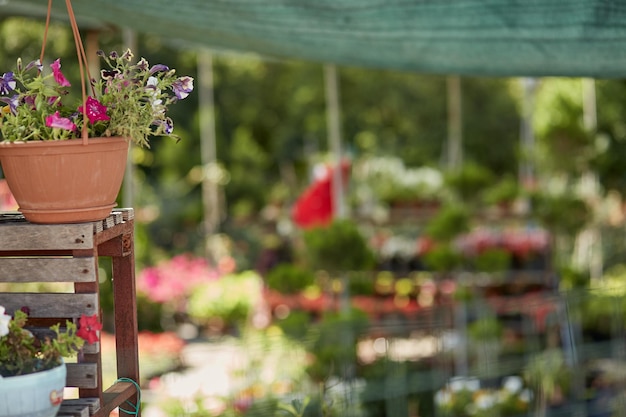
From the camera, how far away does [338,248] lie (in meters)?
4.29

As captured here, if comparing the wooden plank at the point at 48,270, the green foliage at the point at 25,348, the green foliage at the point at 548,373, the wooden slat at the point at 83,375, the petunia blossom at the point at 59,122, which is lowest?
the green foliage at the point at 548,373

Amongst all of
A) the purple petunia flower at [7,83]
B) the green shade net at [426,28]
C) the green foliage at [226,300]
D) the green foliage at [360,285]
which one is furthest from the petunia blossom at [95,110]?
the green foliage at [226,300]

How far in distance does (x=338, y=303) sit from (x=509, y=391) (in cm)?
152

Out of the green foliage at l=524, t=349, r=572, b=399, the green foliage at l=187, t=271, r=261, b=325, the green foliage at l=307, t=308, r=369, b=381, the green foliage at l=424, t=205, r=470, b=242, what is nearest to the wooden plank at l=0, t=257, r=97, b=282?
the green foliage at l=307, t=308, r=369, b=381

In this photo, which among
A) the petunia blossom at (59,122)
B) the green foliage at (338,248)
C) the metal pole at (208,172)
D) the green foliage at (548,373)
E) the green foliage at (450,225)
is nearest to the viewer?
the petunia blossom at (59,122)

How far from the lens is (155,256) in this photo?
7.00 meters

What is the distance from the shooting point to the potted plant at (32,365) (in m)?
1.20

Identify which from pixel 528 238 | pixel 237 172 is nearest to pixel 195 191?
pixel 237 172

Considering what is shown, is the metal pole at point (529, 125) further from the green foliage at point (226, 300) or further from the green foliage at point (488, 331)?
the green foliage at point (226, 300)

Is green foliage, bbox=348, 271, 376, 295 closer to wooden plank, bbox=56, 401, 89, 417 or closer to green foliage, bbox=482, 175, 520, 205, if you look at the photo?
green foliage, bbox=482, 175, 520, 205

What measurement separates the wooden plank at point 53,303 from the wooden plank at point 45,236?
73 millimetres

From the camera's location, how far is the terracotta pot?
1370mm

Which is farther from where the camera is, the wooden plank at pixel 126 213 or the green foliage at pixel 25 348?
the wooden plank at pixel 126 213

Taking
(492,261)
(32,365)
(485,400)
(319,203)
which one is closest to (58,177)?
(32,365)
